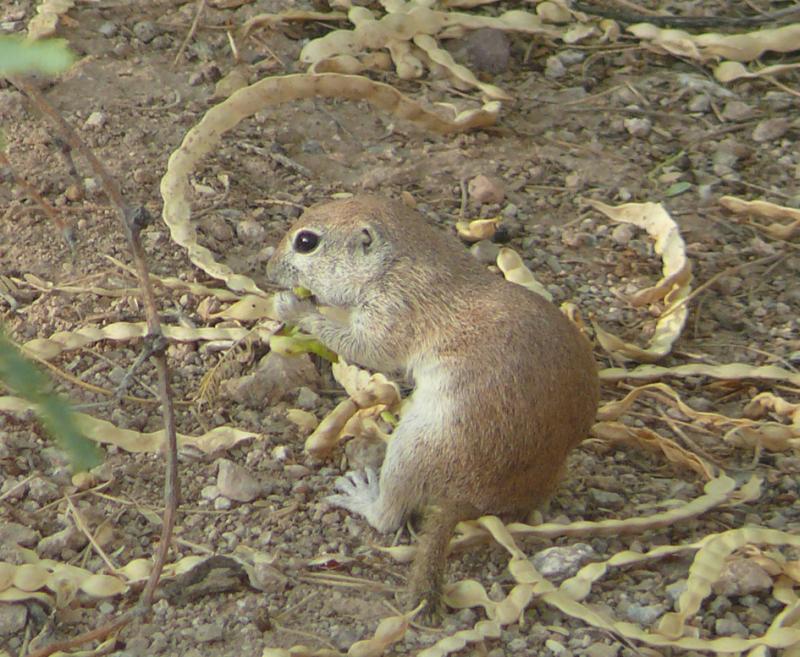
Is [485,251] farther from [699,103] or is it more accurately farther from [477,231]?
[699,103]

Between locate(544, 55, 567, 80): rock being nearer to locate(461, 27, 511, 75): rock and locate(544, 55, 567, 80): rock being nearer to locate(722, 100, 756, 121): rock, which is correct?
locate(461, 27, 511, 75): rock

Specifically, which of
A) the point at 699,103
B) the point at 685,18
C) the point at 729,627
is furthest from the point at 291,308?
the point at 685,18

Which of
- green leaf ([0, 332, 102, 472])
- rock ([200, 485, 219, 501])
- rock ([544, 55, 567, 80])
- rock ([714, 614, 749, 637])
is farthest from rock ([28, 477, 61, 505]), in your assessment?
rock ([544, 55, 567, 80])

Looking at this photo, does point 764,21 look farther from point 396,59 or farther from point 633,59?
point 396,59

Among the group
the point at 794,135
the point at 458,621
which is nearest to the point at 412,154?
the point at 794,135

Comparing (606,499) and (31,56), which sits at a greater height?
(31,56)

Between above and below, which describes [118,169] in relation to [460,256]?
below

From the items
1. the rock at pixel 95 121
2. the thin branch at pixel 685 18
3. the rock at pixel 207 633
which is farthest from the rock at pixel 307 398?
the thin branch at pixel 685 18
